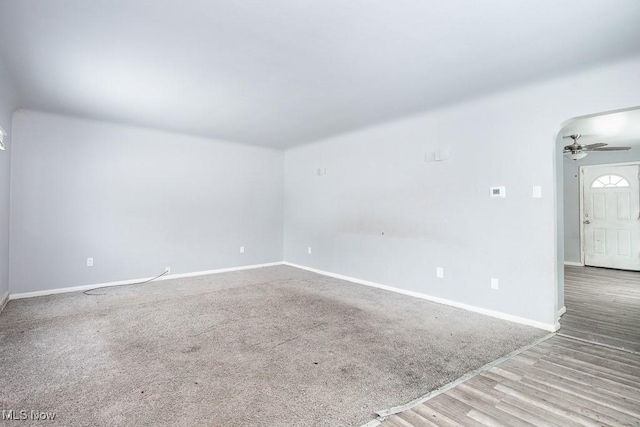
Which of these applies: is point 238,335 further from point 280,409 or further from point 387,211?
point 387,211

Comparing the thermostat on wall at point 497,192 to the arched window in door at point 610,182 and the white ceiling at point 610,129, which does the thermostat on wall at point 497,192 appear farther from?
the arched window in door at point 610,182

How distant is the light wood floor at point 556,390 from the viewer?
1.64m

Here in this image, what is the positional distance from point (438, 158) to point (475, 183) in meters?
0.56

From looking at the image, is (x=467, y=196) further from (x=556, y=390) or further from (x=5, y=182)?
(x=5, y=182)

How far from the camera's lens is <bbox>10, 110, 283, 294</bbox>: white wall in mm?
3973

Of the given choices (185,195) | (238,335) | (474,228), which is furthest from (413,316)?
(185,195)

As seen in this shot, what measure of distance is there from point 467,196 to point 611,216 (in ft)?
16.2

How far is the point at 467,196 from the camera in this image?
3.56m

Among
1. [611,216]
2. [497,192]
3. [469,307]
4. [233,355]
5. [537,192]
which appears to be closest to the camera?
[233,355]

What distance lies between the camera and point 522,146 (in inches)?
123

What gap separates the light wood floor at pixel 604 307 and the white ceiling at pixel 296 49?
96.3 inches

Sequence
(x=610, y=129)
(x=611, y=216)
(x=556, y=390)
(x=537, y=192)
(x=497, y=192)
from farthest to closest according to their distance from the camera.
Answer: (x=611, y=216), (x=610, y=129), (x=497, y=192), (x=537, y=192), (x=556, y=390)

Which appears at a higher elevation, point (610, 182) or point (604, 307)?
point (610, 182)

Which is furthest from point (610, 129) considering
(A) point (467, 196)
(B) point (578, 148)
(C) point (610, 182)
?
(A) point (467, 196)
